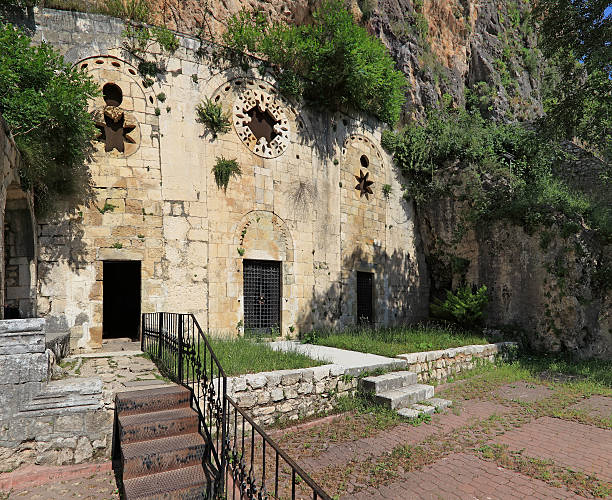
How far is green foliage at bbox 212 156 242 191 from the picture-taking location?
9.45 m

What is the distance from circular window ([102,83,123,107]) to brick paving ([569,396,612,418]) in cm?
1080

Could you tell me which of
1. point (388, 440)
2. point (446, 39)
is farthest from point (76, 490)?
point (446, 39)

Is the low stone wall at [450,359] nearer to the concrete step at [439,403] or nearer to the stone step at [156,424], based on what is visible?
the concrete step at [439,403]

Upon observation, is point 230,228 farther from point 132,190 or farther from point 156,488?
point 156,488

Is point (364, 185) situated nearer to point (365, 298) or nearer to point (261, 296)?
point (365, 298)

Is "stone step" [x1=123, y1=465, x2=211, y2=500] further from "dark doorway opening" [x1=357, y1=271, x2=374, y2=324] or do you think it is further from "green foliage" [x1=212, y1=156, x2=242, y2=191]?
"dark doorway opening" [x1=357, y1=271, x2=374, y2=324]

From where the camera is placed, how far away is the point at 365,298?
12680 mm

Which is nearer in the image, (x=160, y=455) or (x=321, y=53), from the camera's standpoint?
(x=160, y=455)

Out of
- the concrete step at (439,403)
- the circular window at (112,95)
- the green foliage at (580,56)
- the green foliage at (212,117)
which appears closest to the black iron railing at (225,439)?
the concrete step at (439,403)

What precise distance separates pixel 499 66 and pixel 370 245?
40.0 feet

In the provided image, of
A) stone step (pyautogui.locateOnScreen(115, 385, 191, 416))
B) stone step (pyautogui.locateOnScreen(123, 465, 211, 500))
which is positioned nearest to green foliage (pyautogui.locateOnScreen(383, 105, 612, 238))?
stone step (pyautogui.locateOnScreen(115, 385, 191, 416))

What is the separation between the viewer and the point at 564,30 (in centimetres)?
1070

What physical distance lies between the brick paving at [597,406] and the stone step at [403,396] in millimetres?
2455

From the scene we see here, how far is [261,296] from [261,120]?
472 cm
